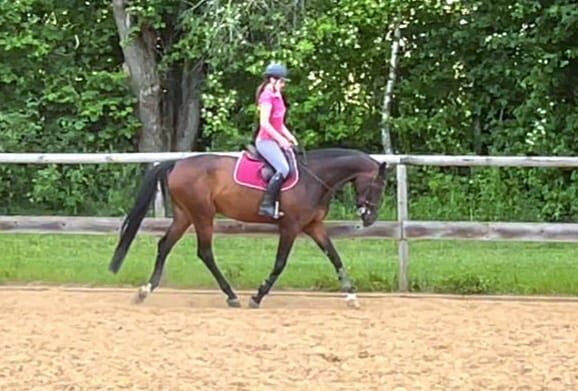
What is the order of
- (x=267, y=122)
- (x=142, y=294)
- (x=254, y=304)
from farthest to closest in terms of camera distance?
(x=142, y=294) → (x=254, y=304) → (x=267, y=122)

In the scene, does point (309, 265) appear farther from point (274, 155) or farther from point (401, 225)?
point (274, 155)

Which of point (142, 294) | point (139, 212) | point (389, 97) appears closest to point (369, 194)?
point (139, 212)


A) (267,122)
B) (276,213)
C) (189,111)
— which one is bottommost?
(189,111)

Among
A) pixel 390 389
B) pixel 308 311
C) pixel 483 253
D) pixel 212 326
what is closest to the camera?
pixel 390 389

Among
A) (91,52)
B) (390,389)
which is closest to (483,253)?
(390,389)

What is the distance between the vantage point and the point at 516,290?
1108 cm

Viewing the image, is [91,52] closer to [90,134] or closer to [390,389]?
[90,134]

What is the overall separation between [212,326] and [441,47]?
40.7ft

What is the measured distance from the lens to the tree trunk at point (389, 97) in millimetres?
19938

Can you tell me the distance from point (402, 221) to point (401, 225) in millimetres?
39

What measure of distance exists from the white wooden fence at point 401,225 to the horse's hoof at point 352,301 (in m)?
1.03

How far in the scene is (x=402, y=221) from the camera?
36.1ft

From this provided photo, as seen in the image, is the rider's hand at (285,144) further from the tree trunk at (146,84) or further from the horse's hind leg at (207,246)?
the tree trunk at (146,84)

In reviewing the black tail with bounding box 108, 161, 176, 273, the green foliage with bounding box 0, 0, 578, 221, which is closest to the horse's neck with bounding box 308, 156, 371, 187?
the black tail with bounding box 108, 161, 176, 273
